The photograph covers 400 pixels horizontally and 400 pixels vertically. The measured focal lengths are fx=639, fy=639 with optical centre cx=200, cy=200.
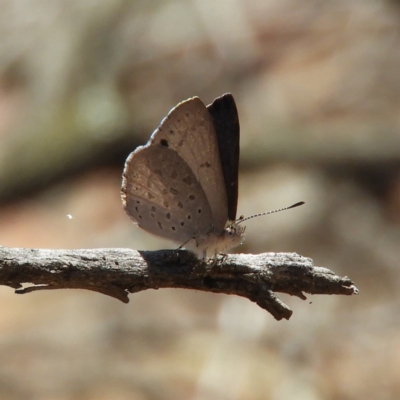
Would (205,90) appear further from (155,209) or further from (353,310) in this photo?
(155,209)

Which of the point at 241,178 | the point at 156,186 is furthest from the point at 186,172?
the point at 241,178

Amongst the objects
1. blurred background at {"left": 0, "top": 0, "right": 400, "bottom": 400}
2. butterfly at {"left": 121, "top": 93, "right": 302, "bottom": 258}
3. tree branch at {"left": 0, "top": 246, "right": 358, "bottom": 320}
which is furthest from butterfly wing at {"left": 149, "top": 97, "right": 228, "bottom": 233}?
blurred background at {"left": 0, "top": 0, "right": 400, "bottom": 400}

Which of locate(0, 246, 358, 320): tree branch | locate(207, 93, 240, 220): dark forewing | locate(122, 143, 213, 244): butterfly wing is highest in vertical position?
locate(207, 93, 240, 220): dark forewing

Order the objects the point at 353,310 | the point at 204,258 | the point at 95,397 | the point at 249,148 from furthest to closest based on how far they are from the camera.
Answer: the point at 249,148 → the point at 353,310 → the point at 95,397 → the point at 204,258

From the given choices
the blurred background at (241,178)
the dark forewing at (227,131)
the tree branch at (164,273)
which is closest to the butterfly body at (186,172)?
the dark forewing at (227,131)

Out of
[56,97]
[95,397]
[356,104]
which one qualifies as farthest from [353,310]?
[56,97]

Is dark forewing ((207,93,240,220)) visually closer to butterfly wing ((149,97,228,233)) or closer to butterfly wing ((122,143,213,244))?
butterfly wing ((149,97,228,233))
